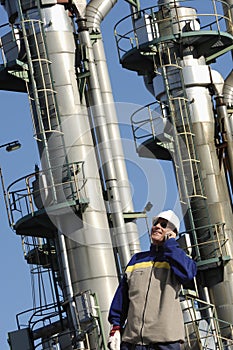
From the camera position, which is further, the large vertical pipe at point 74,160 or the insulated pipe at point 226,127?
the insulated pipe at point 226,127

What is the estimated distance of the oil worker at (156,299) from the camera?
10445 millimetres

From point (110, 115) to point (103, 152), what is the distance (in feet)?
5.01

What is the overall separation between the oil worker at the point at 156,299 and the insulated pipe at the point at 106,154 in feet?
62.2

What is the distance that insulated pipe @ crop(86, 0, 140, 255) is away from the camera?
3120 cm

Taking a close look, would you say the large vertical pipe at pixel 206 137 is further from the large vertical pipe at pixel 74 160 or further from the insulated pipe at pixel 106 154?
the large vertical pipe at pixel 74 160

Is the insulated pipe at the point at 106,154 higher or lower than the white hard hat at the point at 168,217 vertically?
higher

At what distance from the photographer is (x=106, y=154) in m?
30.6

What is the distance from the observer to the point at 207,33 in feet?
113

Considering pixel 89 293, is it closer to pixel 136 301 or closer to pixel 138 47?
pixel 138 47

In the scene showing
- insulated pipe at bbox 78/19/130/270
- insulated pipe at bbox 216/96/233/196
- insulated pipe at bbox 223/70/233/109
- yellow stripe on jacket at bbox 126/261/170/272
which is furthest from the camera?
insulated pipe at bbox 223/70/233/109

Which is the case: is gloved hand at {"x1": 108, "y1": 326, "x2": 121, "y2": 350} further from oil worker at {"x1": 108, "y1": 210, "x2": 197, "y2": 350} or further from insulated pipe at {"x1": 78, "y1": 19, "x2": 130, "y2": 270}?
insulated pipe at {"x1": 78, "y1": 19, "x2": 130, "y2": 270}

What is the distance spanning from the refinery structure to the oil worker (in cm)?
1617

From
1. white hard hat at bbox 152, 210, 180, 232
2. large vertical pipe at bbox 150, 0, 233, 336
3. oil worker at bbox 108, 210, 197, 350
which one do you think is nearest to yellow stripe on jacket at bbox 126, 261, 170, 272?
oil worker at bbox 108, 210, 197, 350

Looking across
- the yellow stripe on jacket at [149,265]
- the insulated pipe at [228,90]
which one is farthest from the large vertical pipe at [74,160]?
the yellow stripe on jacket at [149,265]
